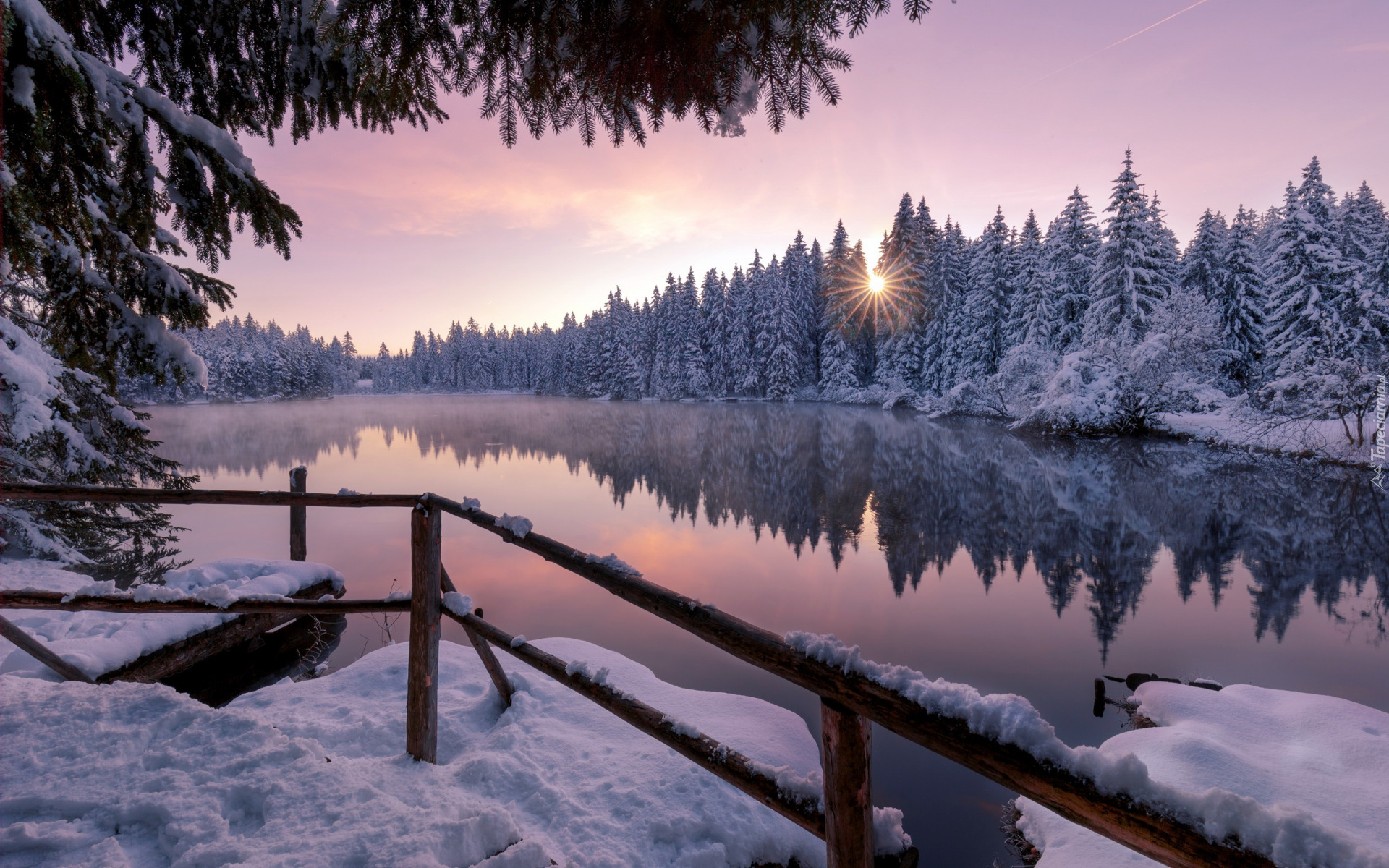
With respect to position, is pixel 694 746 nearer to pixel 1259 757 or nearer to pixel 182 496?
pixel 182 496

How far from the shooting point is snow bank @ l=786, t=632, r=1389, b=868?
105 centimetres

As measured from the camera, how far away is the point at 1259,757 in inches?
192

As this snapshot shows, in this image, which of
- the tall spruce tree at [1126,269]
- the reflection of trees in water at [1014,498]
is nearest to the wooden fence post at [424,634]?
the reflection of trees in water at [1014,498]

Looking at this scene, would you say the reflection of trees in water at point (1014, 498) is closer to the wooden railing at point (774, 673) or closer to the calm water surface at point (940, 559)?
the calm water surface at point (940, 559)

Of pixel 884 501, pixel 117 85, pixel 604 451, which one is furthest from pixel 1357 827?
pixel 604 451

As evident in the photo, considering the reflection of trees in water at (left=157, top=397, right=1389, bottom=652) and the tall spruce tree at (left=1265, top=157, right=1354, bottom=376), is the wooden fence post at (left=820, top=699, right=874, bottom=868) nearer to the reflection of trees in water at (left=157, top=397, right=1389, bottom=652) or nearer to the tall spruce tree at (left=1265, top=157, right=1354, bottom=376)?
the reflection of trees in water at (left=157, top=397, right=1389, bottom=652)

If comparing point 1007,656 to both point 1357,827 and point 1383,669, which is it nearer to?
point 1357,827

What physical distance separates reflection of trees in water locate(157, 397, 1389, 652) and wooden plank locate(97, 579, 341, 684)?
32.5ft

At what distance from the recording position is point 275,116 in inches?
186

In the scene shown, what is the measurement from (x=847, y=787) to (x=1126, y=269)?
3833 centimetres

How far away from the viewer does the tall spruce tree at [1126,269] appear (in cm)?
3041

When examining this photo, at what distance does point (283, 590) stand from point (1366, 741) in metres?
11.5

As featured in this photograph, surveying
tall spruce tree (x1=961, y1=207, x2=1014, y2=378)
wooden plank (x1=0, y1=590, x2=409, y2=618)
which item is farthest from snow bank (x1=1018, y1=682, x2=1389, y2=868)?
tall spruce tree (x1=961, y1=207, x2=1014, y2=378)

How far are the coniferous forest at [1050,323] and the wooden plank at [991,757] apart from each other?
6.06m
